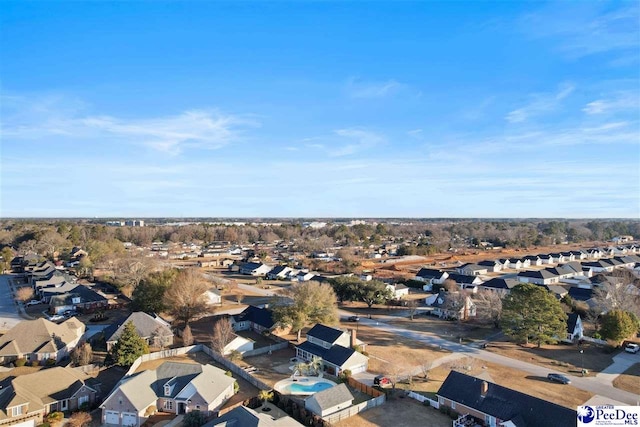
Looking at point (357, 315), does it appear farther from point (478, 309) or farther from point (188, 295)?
point (188, 295)

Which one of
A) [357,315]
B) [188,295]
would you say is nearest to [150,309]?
[188,295]

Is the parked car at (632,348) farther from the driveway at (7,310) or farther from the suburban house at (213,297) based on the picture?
the driveway at (7,310)

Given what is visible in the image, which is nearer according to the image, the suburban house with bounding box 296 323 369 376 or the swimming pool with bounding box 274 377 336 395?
the swimming pool with bounding box 274 377 336 395

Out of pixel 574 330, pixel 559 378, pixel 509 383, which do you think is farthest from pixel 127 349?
pixel 574 330

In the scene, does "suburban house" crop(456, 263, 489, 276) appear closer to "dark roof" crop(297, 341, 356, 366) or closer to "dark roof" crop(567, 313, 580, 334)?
"dark roof" crop(567, 313, 580, 334)

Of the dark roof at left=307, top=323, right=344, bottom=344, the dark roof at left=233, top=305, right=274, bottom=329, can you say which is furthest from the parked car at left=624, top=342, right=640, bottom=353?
the dark roof at left=233, top=305, right=274, bottom=329

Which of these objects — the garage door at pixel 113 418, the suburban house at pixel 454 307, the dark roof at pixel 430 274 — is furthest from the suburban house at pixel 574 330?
the garage door at pixel 113 418

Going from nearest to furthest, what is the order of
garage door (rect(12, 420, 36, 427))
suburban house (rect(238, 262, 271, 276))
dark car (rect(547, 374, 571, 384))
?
garage door (rect(12, 420, 36, 427)), dark car (rect(547, 374, 571, 384)), suburban house (rect(238, 262, 271, 276))
